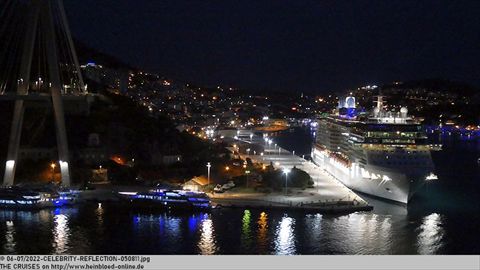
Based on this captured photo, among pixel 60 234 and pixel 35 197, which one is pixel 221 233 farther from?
pixel 35 197

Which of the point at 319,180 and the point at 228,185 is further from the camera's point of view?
the point at 319,180

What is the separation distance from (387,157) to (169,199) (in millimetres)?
5774

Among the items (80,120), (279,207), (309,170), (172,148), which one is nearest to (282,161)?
(309,170)

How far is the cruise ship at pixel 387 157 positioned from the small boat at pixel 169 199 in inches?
181

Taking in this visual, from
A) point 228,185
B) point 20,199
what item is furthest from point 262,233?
point 20,199

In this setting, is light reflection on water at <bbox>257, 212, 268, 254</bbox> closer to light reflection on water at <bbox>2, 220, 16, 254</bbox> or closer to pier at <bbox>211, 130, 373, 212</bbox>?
pier at <bbox>211, 130, 373, 212</bbox>

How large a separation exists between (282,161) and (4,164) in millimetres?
10798

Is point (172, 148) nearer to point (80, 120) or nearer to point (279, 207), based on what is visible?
point (80, 120)

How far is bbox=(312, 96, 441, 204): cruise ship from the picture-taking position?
14977 millimetres

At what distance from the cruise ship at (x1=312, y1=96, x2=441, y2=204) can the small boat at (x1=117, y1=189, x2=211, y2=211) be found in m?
4.61

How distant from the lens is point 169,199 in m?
13.6

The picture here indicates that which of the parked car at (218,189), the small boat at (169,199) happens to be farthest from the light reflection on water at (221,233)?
the parked car at (218,189)

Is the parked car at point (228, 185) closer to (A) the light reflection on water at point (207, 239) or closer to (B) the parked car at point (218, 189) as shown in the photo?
(B) the parked car at point (218, 189)

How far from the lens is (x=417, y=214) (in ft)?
44.1
